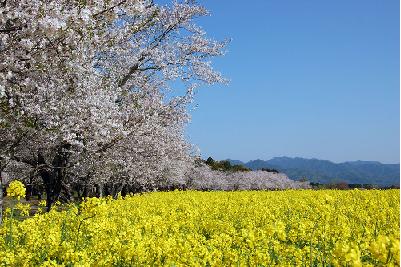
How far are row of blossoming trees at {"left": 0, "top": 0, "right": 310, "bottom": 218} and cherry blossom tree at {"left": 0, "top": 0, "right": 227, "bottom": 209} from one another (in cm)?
3

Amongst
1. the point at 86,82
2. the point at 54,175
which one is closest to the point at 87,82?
the point at 86,82

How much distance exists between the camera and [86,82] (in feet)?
44.9

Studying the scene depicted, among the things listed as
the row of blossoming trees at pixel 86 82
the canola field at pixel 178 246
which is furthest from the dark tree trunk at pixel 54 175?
the canola field at pixel 178 246

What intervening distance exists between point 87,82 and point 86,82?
0.18m

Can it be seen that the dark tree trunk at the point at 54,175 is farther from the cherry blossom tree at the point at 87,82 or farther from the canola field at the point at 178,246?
the canola field at the point at 178,246

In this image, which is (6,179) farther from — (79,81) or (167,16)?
(79,81)

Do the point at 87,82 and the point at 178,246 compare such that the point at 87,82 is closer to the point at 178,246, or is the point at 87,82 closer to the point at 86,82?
the point at 86,82

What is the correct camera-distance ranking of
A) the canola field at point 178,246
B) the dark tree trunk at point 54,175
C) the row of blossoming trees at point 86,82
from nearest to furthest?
the canola field at point 178,246 < the row of blossoming trees at point 86,82 < the dark tree trunk at point 54,175

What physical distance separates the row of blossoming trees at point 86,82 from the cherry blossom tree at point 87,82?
0.03 metres

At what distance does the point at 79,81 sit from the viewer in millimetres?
13570

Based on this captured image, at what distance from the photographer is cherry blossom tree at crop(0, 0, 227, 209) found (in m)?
9.38

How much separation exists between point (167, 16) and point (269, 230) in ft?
47.0

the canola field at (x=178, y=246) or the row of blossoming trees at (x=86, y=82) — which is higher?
the row of blossoming trees at (x=86, y=82)

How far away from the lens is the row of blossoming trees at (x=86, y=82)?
938 centimetres
